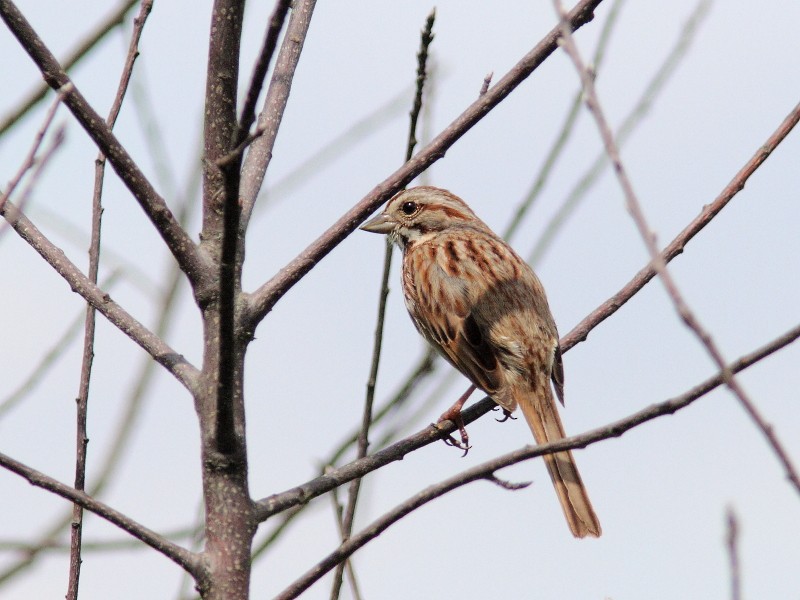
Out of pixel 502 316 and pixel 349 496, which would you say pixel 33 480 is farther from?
pixel 502 316

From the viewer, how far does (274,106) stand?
3.85 metres

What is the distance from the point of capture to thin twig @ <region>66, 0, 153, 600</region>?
9.60 ft

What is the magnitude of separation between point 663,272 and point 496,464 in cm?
86

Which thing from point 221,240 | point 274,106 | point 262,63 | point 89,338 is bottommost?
point 262,63

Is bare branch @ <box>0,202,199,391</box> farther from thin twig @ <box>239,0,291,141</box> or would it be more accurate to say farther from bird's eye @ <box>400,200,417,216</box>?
bird's eye @ <box>400,200,417,216</box>

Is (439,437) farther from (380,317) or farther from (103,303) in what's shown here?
(103,303)

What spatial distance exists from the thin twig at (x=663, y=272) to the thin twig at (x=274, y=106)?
62.2 inches

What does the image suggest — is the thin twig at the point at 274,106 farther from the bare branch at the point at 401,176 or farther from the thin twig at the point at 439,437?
the thin twig at the point at 439,437

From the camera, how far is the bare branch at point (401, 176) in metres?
3.20

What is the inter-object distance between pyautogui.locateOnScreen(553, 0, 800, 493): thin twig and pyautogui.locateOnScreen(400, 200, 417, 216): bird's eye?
4629 mm

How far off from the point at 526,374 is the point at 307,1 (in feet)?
6.94

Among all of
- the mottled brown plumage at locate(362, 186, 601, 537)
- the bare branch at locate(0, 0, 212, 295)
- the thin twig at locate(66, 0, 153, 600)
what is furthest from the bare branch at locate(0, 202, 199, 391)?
the mottled brown plumage at locate(362, 186, 601, 537)

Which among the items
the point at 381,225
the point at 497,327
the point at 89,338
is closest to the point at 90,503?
the point at 89,338

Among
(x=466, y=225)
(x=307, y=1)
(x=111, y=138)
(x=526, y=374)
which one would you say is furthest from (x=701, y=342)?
(x=466, y=225)
